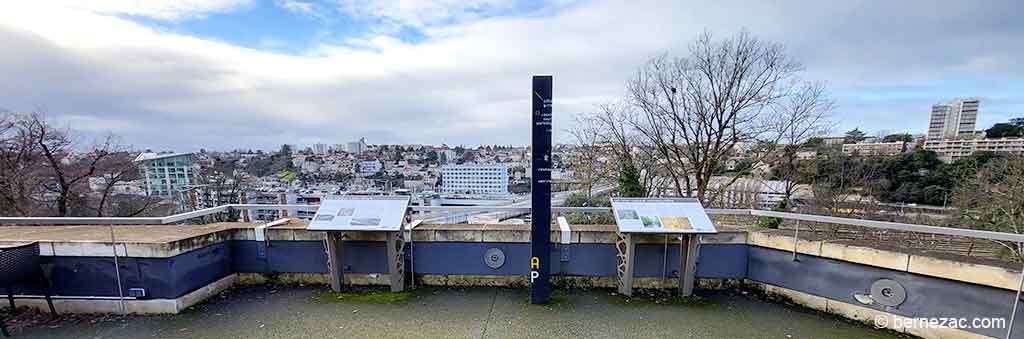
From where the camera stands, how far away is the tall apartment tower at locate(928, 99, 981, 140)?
16.3m

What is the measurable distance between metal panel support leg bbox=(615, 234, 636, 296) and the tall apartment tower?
22264 mm

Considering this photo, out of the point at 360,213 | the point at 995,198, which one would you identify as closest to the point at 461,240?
the point at 360,213

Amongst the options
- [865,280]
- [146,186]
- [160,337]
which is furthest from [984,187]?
[146,186]

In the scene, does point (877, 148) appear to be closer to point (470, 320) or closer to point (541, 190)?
point (541, 190)

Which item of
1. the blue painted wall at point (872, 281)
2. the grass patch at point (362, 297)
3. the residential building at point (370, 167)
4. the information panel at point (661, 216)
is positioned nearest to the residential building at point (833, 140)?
the blue painted wall at point (872, 281)

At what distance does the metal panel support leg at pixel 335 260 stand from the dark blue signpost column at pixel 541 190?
2.11 metres

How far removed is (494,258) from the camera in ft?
13.3

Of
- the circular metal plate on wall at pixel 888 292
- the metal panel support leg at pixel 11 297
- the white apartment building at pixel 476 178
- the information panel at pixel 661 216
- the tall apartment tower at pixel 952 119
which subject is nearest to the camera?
the circular metal plate on wall at pixel 888 292

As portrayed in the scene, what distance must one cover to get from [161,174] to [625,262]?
1810 cm

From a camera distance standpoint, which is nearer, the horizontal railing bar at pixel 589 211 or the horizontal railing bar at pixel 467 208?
the horizontal railing bar at pixel 589 211

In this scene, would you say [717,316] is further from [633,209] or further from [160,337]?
[160,337]

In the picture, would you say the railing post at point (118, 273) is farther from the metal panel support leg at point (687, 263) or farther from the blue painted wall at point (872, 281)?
the blue painted wall at point (872, 281)

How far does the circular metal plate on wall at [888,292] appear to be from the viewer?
9.79 ft

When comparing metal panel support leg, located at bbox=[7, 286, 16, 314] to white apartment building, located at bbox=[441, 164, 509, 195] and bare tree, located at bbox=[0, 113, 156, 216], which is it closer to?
white apartment building, located at bbox=[441, 164, 509, 195]
